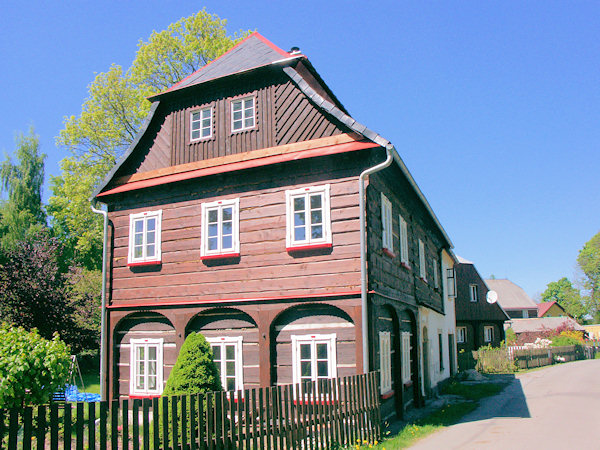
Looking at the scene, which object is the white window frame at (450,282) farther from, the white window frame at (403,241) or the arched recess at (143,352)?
the arched recess at (143,352)

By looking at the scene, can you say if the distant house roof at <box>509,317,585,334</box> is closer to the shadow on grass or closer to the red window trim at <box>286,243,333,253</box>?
the shadow on grass

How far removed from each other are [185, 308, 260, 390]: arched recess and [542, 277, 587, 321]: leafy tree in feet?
329

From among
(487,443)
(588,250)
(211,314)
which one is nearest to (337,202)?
(211,314)

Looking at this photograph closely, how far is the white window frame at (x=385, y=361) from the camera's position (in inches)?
488

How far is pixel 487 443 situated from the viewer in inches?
418

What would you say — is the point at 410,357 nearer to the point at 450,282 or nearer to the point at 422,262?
the point at 422,262

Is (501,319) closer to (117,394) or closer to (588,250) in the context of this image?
(117,394)

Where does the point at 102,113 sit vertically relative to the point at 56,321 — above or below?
above

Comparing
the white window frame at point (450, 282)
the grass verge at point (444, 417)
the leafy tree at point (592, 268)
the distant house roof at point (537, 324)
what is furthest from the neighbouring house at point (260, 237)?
the leafy tree at point (592, 268)

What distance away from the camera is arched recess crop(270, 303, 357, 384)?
11.8m

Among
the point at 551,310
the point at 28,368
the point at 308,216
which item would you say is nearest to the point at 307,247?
the point at 308,216

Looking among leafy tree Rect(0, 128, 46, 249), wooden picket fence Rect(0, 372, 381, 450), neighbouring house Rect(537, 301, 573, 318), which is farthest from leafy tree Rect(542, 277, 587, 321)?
wooden picket fence Rect(0, 372, 381, 450)

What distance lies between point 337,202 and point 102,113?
1901cm

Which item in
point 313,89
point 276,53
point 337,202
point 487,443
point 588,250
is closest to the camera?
point 487,443
